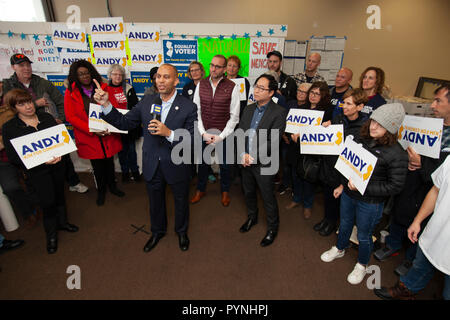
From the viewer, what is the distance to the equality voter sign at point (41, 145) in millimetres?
2346

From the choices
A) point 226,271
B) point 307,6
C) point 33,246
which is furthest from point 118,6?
point 226,271

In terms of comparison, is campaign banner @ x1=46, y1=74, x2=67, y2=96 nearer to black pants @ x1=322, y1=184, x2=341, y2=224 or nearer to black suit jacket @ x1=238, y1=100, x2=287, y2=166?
black suit jacket @ x1=238, y1=100, x2=287, y2=166

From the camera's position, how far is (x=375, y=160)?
189 cm

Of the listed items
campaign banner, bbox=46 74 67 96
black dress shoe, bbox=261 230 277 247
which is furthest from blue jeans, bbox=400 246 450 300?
campaign banner, bbox=46 74 67 96

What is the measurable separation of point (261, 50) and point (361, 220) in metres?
2.99

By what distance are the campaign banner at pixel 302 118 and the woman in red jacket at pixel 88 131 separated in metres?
2.40

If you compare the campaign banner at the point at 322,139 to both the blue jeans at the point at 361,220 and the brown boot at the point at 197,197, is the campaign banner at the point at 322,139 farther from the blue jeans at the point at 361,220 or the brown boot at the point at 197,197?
the brown boot at the point at 197,197

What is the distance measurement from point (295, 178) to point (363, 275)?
1.39 metres

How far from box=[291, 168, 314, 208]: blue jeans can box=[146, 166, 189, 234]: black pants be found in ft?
5.09

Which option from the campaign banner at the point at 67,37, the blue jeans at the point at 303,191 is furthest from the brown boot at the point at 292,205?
the campaign banner at the point at 67,37

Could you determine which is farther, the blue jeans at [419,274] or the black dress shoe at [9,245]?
the black dress shoe at [9,245]

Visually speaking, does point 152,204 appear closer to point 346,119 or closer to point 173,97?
point 173,97

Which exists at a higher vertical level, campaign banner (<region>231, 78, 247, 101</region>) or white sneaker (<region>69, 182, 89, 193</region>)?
campaign banner (<region>231, 78, 247, 101</region>)

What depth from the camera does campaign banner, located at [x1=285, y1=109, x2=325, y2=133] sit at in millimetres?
2823
